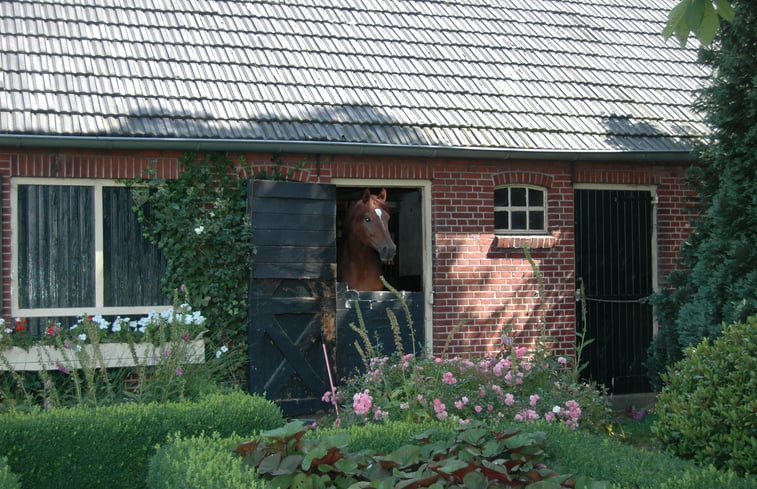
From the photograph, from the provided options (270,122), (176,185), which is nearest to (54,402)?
(176,185)

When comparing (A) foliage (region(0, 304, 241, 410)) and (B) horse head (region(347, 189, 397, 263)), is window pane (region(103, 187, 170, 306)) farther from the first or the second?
(B) horse head (region(347, 189, 397, 263))

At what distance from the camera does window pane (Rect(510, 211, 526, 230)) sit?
1066cm

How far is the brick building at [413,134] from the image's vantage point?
29.3 feet

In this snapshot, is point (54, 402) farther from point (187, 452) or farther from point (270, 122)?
point (270, 122)

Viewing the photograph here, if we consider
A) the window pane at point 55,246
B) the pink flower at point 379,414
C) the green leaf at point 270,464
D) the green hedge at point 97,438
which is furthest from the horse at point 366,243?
the green leaf at point 270,464

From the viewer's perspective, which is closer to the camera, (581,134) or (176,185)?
(176,185)

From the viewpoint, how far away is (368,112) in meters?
9.97

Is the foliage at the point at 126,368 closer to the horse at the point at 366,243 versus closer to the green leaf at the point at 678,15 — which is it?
the horse at the point at 366,243

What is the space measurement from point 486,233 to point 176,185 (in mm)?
3441

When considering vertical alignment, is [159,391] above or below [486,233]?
below

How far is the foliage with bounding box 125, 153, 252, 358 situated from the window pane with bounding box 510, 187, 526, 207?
3.15m

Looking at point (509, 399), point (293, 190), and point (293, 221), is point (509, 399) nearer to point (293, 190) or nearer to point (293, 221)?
point (293, 221)

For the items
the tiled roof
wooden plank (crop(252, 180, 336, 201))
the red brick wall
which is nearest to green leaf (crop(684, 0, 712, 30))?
the tiled roof

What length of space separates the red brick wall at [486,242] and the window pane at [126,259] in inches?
48.9
